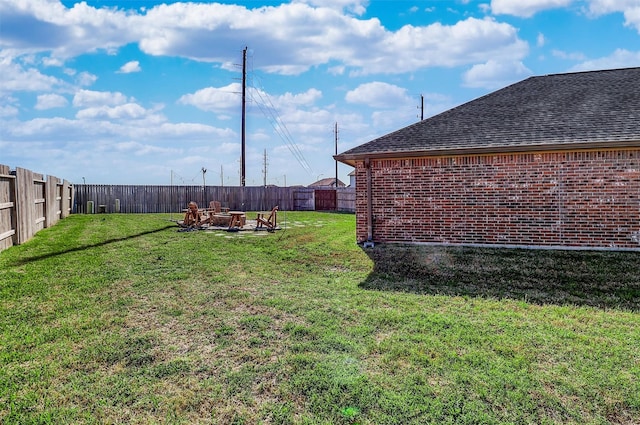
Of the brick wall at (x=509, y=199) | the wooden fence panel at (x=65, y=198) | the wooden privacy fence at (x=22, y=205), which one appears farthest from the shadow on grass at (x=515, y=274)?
the wooden fence panel at (x=65, y=198)

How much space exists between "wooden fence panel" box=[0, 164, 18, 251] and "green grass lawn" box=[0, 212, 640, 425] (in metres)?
1.92

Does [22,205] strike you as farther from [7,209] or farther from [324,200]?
[324,200]

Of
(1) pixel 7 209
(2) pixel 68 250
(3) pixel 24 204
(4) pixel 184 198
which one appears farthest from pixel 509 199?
(4) pixel 184 198

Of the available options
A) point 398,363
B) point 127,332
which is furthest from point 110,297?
point 398,363

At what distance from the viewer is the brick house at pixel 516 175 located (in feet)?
27.8

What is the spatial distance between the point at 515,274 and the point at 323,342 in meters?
4.53

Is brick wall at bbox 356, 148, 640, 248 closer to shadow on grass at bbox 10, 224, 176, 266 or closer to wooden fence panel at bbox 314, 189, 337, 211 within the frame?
shadow on grass at bbox 10, 224, 176, 266

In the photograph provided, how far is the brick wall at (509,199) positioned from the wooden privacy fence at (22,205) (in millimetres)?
8228

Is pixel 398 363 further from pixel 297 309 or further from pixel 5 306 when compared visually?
pixel 5 306

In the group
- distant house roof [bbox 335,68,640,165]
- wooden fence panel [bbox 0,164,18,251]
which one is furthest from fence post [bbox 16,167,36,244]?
distant house roof [bbox 335,68,640,165]

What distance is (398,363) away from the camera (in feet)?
11.8

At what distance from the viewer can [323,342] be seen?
4070mm

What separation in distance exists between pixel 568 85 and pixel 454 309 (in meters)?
9.75

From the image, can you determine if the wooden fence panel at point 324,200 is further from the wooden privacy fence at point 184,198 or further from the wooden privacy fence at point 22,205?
the wooden privacy fence at point 22,205
